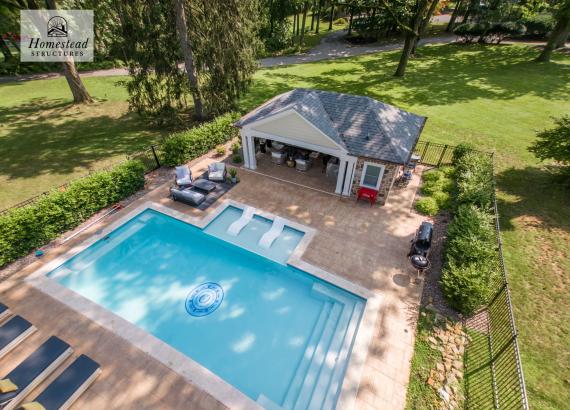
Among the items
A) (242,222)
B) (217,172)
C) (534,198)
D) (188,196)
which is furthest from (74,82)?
(534,198)

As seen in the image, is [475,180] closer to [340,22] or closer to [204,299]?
[204,299]

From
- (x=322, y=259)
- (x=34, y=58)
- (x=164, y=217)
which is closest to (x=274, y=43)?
(x=34, y=58)

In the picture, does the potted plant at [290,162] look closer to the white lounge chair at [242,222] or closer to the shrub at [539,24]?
the white lounge chair at [242,222]

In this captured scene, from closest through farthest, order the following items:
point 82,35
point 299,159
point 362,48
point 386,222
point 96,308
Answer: point 96,308 → point 386,222 → point 299,159 → point 82,35 → point 362,48

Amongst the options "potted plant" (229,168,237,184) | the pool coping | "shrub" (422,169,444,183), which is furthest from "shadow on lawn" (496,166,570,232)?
"potted plant" (229,168,237,184)

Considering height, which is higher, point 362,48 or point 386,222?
point 362,48

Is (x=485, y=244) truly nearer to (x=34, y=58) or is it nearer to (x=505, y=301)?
(x=505, y=301)
